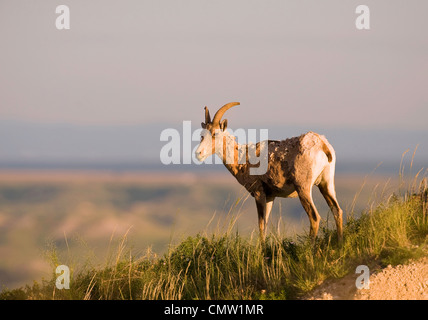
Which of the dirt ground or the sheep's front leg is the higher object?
the sheep's front leg

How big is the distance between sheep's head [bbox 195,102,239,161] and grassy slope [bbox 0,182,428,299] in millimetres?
2028

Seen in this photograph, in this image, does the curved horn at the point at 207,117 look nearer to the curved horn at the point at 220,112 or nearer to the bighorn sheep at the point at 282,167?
the bighorn sheep at the point at 282,167

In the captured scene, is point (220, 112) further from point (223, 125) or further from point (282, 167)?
point (282, 167)

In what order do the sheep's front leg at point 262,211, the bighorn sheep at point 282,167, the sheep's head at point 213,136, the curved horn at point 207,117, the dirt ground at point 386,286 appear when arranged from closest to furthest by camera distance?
the dirt ground at point 386,286 < the bighorn sheep at point 282,167 < the sheep's front leg at point 262,211 < the sheep's head at point 213,136 < the curved horn at point 207,117

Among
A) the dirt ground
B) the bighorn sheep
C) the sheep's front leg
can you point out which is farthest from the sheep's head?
the dirt ground

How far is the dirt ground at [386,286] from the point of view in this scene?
355 inches

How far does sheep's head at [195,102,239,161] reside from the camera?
12336mm

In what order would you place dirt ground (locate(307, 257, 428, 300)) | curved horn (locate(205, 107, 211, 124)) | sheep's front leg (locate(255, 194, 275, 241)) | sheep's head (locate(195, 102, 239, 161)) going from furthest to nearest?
curved horn (locate(205, 107, 211, 124)), sheep's head (locate(195, 102, 239, 161)), sheep's front leg (locate(255, 194, 275, 241)), dirt ground (locate(307, 257, 428, 300))

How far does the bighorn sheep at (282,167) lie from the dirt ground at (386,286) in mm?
1807

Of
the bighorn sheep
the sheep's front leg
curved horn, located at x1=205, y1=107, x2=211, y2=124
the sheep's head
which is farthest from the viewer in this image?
curved horn, located at x1=205, y1=107, x2=211, y2=124

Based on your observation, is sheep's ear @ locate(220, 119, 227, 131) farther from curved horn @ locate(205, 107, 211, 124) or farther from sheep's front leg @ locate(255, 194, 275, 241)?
sheep's front leg @ locate(255, 194, 275, 241)

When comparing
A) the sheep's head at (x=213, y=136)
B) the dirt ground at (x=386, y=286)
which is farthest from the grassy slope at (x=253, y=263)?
the sheep's head at (x=213, y=136)
